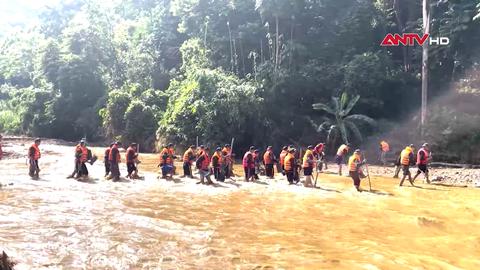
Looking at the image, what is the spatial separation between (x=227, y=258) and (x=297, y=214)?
436cm

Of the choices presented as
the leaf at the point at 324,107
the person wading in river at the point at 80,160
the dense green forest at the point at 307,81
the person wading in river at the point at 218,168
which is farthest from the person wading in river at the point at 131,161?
the leaf at the point at 324,107

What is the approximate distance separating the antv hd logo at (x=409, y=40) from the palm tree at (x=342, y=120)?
18.1ft

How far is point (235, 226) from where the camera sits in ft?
34.9

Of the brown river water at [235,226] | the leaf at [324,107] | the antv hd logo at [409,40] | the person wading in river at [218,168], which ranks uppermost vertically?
the antv hd logo at [409,40]

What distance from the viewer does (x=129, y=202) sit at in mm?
13375

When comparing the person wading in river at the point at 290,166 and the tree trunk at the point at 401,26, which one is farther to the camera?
the tree trunk at the point at 401,26

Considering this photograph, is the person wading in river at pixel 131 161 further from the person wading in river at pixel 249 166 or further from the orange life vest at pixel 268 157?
the orange life vest at pixel 268 157

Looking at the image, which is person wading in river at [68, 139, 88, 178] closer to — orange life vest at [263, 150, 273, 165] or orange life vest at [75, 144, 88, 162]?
orange life vest at [75, 144, 88, 162]

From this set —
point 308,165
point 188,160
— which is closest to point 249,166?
point 188,160

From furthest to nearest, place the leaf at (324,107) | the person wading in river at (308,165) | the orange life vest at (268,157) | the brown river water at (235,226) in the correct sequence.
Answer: the leaf at (324,107), the orange life vest at (268,157), the person wading in river at (308,165), the brown river water at (235,226)

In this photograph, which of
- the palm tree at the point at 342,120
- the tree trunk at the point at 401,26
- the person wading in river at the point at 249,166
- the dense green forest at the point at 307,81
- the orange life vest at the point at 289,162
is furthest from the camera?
the tree trunk at the point at 401,26

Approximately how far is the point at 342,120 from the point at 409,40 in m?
8.86

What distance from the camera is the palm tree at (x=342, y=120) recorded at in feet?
87.6

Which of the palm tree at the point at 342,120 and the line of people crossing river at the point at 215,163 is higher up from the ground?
the palm tree at the point at 342,120
